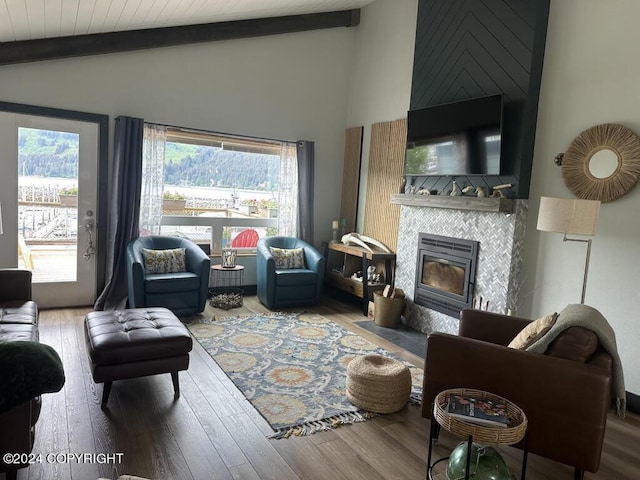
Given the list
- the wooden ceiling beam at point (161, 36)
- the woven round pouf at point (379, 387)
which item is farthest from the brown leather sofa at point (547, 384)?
the wooden ceiling beam at point (161, 36)

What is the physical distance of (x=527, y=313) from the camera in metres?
3.94

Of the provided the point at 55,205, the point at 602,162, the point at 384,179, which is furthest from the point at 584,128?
the point at 55,205

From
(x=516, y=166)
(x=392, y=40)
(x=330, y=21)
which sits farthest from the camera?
(x=330, y=21)

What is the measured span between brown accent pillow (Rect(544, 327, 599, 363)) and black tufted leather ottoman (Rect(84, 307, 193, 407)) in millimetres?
2167

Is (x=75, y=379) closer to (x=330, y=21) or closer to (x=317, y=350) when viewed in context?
(x=317, y=350)

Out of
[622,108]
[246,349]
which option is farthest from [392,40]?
[246,349]

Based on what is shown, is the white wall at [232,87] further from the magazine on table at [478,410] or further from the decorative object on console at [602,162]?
the magazine on table at [478,410]

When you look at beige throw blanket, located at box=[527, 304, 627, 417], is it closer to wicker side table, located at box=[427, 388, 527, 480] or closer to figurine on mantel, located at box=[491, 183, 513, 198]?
wicker side table, located at box=[427, 388, 527, 480]

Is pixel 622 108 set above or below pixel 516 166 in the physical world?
above

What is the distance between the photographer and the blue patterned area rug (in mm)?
2795

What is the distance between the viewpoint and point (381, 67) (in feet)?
18.8

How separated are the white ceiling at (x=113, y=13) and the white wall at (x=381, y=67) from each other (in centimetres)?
78

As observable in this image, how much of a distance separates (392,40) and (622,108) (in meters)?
3.01

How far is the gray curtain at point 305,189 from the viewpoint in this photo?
603 cm
